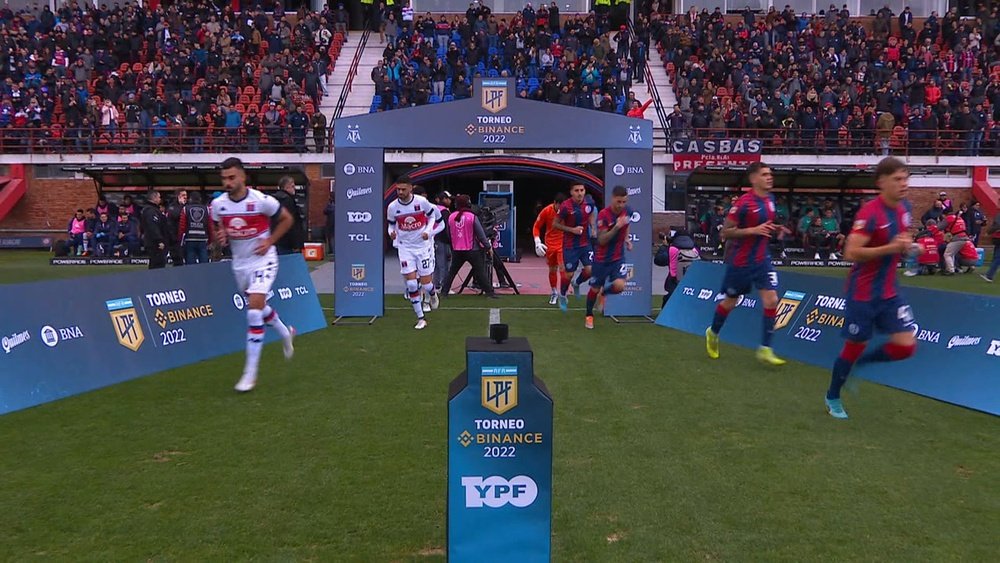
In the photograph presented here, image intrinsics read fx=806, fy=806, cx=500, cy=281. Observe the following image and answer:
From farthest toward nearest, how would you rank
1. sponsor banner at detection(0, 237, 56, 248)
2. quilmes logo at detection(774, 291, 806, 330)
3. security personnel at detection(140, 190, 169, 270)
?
sponsor banner at detection(0, 237, 56, 248), security personnel at detection(140, 190, 169, 270), quilmes logo at detection(774, 291, 806, 330)

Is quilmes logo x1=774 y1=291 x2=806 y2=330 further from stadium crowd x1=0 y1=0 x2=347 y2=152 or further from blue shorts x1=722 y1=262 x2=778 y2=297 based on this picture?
stadium crowd x1=0 y1=0 x2=347 y2=152

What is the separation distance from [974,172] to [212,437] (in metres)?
31.9

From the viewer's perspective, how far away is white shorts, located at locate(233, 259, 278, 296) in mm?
8039

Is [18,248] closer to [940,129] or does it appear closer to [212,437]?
[212,437]

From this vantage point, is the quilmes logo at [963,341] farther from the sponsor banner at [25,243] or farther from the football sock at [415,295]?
the sponsor banner at [25,243]

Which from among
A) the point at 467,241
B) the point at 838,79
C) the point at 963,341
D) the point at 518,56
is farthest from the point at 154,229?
the point at 838,79

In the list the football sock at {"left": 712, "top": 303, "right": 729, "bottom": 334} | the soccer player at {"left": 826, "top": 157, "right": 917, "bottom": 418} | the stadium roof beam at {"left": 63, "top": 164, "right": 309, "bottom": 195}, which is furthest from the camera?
the stadium roof beam at {"left": 63, "top": 164, "right": 309, "bottom": 195}

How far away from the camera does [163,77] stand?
33.4 m

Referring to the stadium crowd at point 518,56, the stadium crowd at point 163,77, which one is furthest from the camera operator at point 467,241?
the stadium crowd at point 163,77

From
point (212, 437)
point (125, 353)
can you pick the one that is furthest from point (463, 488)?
point (125, 353)

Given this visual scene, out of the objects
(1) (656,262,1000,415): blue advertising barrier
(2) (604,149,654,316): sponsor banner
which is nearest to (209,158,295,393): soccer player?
(1) (656,262,1000,415): blue advertising barrier

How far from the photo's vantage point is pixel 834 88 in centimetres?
3203

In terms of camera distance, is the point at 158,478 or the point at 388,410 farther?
the point at 388,410

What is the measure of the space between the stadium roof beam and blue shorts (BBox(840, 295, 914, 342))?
21.6 m
